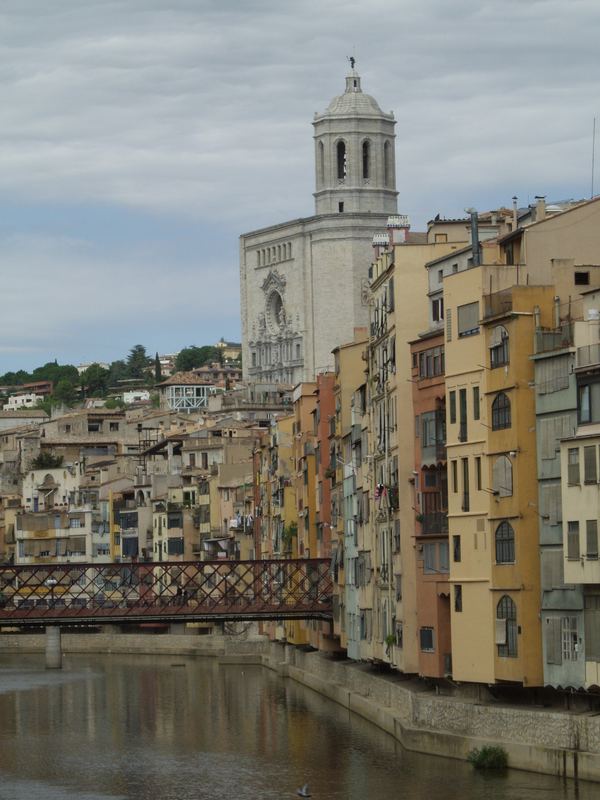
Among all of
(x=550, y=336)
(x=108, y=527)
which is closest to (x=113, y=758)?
(x=550, y=336)

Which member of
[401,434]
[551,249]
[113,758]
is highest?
[551,249]

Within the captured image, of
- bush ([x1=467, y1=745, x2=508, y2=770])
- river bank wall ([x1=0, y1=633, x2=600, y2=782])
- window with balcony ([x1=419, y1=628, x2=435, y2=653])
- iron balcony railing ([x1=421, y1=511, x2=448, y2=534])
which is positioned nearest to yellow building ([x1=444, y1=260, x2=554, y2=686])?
river bank wall ([x1=0, y1=633, x2=600, y2=782])

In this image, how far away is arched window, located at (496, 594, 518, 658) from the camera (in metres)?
50.5

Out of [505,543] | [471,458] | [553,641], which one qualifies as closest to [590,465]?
[553,641]

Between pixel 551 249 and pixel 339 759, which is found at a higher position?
pixel 551 249

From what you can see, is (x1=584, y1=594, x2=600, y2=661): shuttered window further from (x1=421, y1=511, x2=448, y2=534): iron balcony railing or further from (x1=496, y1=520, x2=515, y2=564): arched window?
(x1=421, y1=511, x2=448, y2=534): iron balcony railing

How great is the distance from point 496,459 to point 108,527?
92.4m

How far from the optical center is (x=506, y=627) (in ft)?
167

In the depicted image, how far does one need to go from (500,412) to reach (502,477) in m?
1.51

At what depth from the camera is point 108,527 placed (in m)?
142

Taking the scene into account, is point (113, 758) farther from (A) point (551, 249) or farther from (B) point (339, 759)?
(A) point (551, 249)

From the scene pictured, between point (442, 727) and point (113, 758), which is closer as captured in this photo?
point (442, 727)

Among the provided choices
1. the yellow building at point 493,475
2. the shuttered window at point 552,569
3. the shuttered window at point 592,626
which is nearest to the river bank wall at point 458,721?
the yellow building at point 493,475

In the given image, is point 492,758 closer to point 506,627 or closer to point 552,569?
point 506,627
